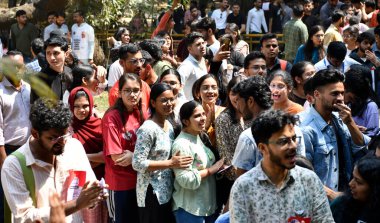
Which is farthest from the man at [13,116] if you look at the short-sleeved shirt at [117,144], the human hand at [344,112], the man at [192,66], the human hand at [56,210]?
the human hand at [56,210]

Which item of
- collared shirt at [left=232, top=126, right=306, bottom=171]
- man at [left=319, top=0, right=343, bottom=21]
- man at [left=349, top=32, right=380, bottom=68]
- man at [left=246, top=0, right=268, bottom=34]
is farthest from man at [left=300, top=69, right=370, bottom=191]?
man at [left=246, top=0, right=268, bottom=34]

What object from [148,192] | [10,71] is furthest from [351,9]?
[10,71]

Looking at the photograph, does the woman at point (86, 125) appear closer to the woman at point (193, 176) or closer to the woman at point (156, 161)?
the woman at point (156, 161)

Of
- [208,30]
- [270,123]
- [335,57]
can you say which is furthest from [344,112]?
[208,30]

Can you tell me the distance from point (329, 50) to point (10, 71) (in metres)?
7.23

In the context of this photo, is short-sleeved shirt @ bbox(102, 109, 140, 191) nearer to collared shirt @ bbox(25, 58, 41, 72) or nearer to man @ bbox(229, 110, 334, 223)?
collared shirt @ bbox(25, 58, 41, 72)

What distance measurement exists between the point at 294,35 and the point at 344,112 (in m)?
8.68

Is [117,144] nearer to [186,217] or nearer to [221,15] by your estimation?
[186,217]

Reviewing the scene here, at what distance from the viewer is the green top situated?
6.44m

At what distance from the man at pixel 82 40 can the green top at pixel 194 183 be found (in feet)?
36.5

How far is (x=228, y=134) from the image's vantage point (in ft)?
21.6

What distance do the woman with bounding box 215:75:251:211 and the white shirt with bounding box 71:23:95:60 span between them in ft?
36.7

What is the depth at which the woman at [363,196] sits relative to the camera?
4699mm

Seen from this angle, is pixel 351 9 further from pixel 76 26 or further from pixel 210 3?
pixel 210 3
